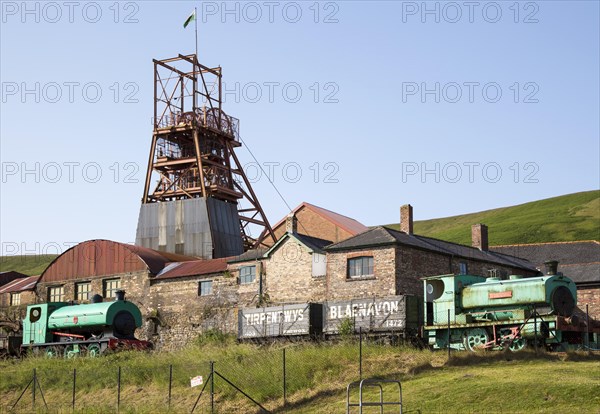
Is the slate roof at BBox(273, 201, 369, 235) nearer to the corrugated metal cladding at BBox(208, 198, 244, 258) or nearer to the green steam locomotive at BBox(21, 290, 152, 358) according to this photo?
the corrugated metal cladding at BBox(208, 198, 244, 258)

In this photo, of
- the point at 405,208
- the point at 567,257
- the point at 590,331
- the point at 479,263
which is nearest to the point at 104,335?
the point at 405,208

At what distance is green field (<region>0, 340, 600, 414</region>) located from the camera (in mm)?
23016

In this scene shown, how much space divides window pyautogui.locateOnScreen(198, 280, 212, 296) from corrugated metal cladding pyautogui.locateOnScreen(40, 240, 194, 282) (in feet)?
13.0

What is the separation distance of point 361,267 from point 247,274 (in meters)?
7.54

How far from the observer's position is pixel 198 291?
46.8m

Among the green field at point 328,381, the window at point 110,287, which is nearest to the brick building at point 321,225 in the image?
the window at point 110,287

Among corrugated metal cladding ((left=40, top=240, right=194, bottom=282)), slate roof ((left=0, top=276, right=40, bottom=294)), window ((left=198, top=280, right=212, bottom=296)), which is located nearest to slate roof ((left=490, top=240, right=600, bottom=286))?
window ((left=198, top=280, right=212, bottom=296))

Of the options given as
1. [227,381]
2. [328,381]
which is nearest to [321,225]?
[328,381]

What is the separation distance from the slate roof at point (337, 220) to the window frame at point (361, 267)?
70.5 feet

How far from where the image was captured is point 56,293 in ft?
175

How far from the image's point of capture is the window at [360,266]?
131ft

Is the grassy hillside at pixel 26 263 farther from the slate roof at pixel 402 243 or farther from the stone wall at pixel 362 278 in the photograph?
the stone wall at pixel 362 278

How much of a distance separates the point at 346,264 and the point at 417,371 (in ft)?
41.6

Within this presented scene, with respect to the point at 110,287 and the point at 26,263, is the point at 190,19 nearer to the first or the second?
the point at 110,287
